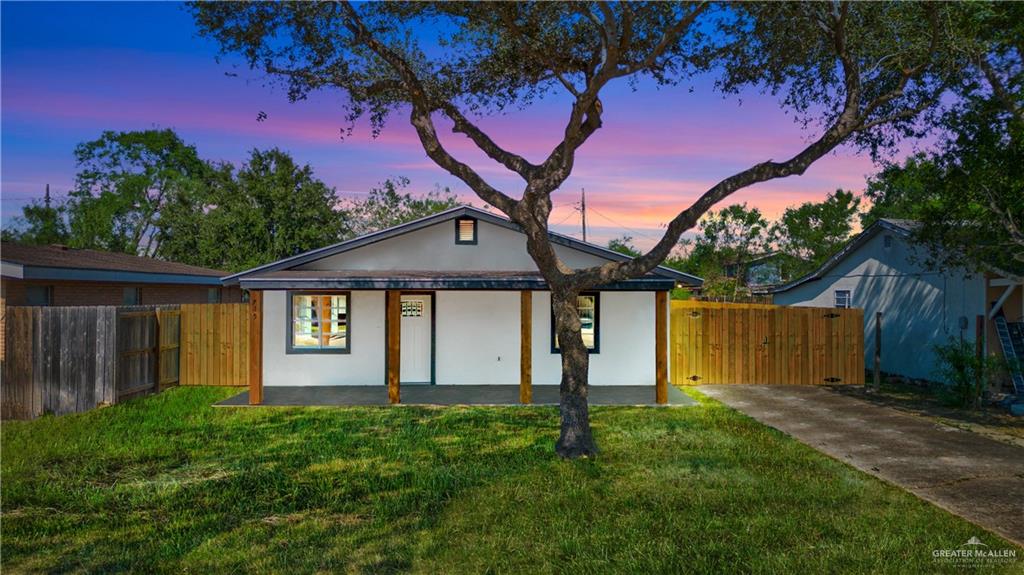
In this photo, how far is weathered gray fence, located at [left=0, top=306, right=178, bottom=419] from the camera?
35.1ft

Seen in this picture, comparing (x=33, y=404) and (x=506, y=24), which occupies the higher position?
(x=506, y=24)

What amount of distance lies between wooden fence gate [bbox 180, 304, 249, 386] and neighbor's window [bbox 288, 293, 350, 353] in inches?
54.3

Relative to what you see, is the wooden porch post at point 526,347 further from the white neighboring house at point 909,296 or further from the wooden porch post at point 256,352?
the white neighboring house at point 909,296

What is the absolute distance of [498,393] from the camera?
42.5 feet

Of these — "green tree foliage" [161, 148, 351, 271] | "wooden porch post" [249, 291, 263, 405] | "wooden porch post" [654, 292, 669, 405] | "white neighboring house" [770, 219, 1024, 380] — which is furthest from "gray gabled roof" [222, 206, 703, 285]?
"green tree foliage" [161, 148, 351, 271]

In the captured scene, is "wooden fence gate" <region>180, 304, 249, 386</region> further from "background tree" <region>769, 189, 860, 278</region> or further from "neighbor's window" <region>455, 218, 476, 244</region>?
"background tree" <region>769, 189, 860, 278</region>

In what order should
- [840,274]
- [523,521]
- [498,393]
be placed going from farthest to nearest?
[840,274] < [498,393] < [523,521]

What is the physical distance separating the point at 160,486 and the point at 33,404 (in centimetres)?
592

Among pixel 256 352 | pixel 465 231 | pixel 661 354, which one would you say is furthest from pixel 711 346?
pixel 256 352

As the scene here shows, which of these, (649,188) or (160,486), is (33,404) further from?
(649,188)

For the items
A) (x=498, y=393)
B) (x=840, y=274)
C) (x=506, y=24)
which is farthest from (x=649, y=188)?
(x=506, y=24)

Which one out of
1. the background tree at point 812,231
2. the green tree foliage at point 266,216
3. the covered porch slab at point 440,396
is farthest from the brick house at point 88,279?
the background tree at point 812,231

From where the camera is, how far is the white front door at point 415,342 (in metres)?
13.9

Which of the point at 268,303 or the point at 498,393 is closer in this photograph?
the point at 498,393
